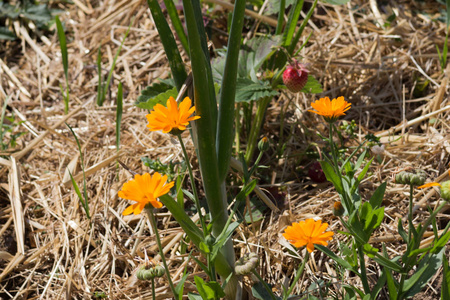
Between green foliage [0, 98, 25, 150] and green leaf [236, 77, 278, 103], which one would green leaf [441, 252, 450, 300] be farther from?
green foliage [0, 98, 25, 150]

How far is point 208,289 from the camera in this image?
0.87m

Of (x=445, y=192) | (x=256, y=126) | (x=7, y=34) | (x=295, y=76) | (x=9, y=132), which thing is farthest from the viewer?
(x=7, y=34)

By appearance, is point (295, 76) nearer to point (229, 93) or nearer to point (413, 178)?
point (229, 93)

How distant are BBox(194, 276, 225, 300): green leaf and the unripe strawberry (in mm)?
596

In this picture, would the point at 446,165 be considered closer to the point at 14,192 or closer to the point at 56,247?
the point at 56,247

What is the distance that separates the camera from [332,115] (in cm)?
87

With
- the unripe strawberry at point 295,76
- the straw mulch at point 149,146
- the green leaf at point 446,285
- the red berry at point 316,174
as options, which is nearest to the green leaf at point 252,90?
the unripe strawberry at point 295,76

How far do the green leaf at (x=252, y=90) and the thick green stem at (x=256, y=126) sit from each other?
0.19 feet

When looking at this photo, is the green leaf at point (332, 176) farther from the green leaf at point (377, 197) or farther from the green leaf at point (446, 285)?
the green leaf at point (446, 285)

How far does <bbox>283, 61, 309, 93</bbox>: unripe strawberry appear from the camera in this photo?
4.06 ft

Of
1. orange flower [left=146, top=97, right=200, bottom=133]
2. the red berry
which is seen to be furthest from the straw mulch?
orange flower [left=146, top=97, right=200, bottom=133]

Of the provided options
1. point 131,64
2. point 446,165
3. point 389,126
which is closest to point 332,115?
point 446,165

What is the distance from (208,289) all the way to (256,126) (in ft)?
1.95

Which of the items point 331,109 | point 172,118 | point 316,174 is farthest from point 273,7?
point 172,118
